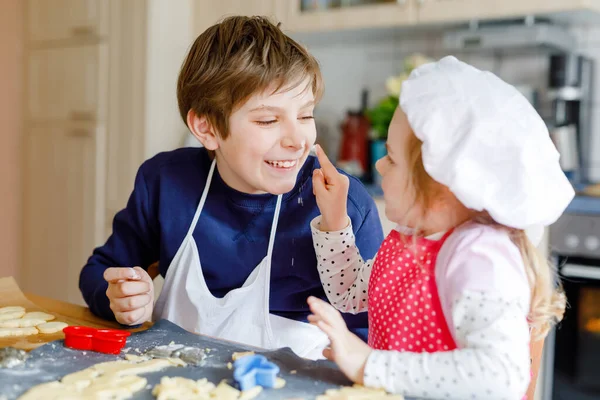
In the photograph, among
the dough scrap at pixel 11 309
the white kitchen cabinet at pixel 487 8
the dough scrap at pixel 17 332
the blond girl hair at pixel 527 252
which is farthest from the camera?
the white kitchen cabinet at pixel 487 8

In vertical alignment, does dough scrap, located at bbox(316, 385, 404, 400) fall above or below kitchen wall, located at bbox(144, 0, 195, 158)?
below

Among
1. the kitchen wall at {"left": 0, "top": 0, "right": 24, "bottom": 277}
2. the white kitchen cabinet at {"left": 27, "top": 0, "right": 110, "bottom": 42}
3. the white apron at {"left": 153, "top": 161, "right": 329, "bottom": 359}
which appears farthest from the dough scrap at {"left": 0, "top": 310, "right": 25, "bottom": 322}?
the kitchen wall at {"left": 0, "top": 0, "right": 24, "bottom": 277}

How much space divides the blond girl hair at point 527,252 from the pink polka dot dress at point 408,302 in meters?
0.06

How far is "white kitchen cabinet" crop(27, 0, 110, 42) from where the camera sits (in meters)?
2.93

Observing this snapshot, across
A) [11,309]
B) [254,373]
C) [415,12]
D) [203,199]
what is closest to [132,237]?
[203,199]

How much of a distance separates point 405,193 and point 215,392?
0.36 metres

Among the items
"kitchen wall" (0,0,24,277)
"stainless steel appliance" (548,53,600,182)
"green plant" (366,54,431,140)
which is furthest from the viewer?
"kitchen wall" (0,0,24,277)

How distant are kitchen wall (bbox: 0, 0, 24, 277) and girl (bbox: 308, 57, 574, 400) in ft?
9.07

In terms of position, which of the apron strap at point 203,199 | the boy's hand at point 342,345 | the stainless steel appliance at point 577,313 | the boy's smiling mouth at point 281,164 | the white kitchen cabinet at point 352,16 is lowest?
the stainless steel appliance at point 577,313

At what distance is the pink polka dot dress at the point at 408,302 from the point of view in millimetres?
913

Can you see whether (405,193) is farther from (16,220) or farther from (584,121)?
(16,220)

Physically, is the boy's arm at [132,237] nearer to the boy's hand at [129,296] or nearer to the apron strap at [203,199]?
the apron strap at [203,199]

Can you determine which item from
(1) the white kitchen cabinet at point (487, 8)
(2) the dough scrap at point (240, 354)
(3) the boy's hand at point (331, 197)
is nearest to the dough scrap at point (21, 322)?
(2) the dough scrap at point (240, 354)

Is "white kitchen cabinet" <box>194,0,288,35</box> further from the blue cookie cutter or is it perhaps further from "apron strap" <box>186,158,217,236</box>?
the blue cookie cutter
